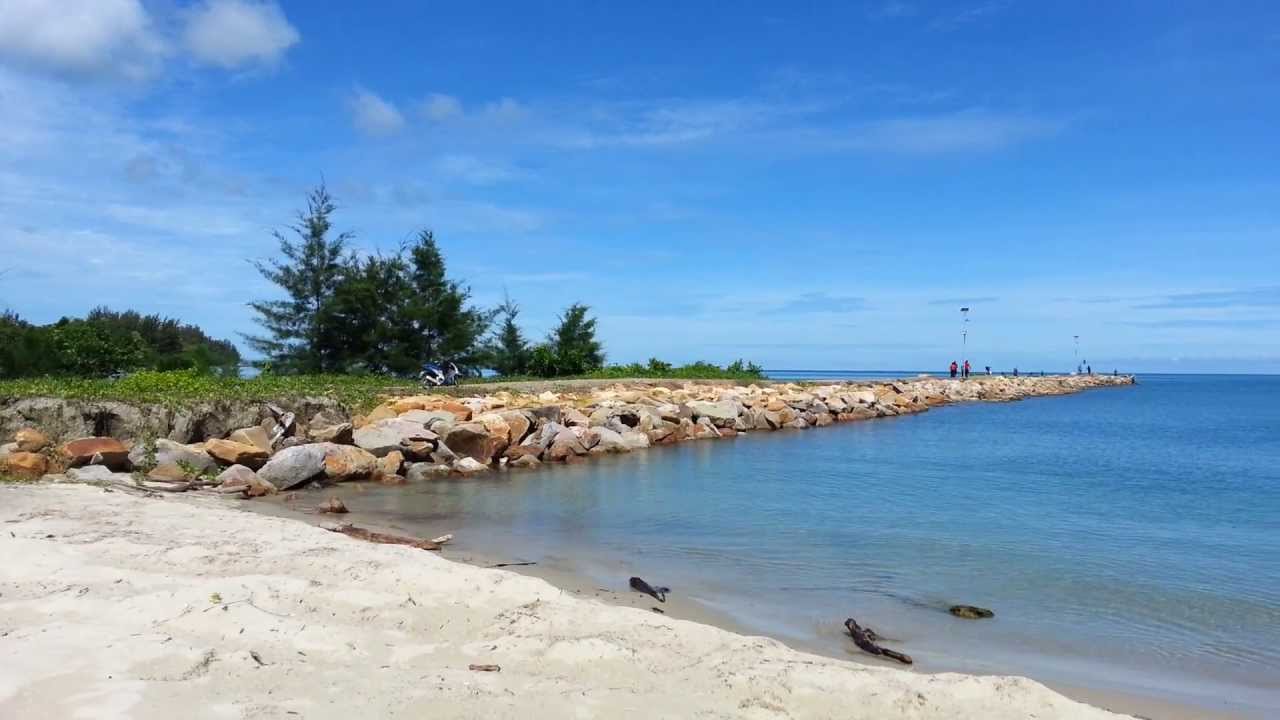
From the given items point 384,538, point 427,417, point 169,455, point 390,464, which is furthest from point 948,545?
point 169,455

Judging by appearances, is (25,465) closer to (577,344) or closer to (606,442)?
(606,442)

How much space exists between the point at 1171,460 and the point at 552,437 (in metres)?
13.5

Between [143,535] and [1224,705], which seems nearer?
[1224,705]

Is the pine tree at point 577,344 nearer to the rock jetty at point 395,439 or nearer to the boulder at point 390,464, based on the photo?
the rock jetty at point 395,439

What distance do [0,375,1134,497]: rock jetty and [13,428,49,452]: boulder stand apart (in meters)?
0.01

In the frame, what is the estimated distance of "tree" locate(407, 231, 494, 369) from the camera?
23.6m

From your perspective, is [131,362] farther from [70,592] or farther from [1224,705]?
[1224,705]

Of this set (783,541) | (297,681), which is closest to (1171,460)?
(783,541)

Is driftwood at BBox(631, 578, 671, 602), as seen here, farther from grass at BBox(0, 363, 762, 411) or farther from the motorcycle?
the motorcycle

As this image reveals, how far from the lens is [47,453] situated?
1046 cm

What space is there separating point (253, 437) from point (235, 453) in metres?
0.78

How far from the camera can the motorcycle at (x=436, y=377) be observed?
A: 817 inches

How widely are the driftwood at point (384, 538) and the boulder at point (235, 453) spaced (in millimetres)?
3993

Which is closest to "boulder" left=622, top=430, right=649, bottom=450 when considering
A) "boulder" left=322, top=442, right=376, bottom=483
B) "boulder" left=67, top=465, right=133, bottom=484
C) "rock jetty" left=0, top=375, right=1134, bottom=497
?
"rock jetty" left=0, top=375, right=1134, bottom=497
